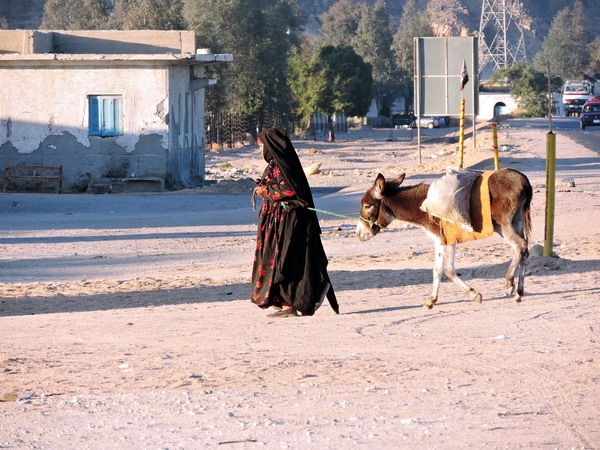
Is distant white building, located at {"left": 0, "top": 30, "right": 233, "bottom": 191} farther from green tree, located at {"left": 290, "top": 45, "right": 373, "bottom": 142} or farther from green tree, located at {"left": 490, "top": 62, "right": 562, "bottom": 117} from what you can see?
green tree, located at {"left": 490, "top": 62, "right": 562, "bottom": 117}

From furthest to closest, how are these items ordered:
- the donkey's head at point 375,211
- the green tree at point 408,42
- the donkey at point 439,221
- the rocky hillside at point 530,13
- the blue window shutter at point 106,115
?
the rocky hillside at point 530,13 < the green tree at point 408,42 < the blue window shutter at point 106,115 < the donkey's head at point 375,211 < the donkey at point 439,221

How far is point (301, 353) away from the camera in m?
7.59

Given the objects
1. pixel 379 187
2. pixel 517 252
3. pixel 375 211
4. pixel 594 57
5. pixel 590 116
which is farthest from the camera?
Result: pixel 594 57

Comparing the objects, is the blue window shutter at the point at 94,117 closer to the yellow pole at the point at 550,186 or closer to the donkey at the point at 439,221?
the yellow pole at the point at 550,186

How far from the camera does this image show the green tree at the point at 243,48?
54562 mm

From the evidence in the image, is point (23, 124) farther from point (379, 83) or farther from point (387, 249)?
point (379, 83)

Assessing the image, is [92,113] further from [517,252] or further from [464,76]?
[517,252]

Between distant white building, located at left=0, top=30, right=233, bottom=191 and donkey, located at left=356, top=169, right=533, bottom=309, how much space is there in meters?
18.9

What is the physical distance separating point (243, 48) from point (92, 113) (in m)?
28.6

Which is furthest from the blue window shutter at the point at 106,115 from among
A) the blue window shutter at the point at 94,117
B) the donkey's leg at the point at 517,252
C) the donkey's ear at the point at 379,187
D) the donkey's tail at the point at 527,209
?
the donkey's tail at the point at 527,209

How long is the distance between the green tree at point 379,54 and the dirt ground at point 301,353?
8778 cm

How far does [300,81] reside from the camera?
64750mm

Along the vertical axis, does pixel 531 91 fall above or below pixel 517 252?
above

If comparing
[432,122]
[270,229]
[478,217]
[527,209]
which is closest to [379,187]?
[478,217]
